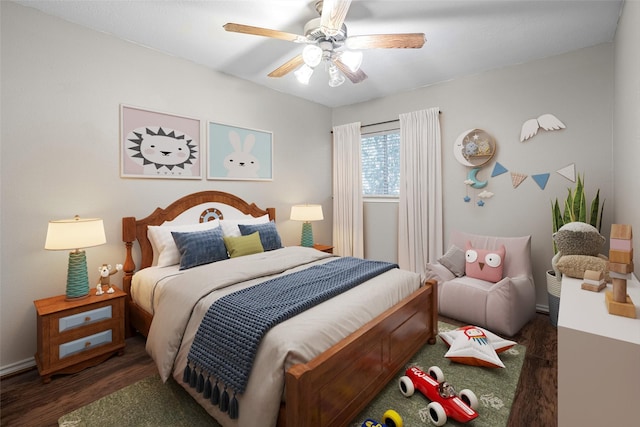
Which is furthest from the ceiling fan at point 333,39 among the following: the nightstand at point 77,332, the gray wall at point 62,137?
the nightstand at point 77,332

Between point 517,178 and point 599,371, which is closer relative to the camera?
point 599,371

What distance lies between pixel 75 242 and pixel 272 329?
166 centimetres

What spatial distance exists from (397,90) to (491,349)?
3.23 meters

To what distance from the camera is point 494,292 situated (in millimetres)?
2639

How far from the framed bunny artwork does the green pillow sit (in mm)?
876

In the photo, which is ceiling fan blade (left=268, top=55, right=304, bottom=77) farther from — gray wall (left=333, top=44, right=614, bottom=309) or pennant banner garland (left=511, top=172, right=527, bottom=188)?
pennant banner garland (left=511, top=172, right=527, bottom=188)

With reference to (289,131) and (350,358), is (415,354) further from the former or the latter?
(289,131)

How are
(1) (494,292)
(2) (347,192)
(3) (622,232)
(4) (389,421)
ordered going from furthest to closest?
(2) (347,192), (1) (494,292), (4) (389,421), (3) (622,232)

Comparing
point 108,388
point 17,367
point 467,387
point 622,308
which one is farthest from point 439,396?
point 17,367

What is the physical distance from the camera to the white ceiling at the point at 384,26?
2.23m

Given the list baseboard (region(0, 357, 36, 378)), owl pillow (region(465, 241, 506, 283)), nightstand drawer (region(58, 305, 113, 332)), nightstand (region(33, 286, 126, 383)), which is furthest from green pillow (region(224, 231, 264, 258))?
owl pillow (region(465, 241, 506, 283))

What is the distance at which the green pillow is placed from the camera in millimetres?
2865

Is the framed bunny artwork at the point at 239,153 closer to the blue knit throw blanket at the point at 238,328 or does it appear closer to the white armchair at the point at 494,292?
the blue knit throw blanket at the point at 238,328

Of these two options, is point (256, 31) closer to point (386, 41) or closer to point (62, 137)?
point (386, 41)
